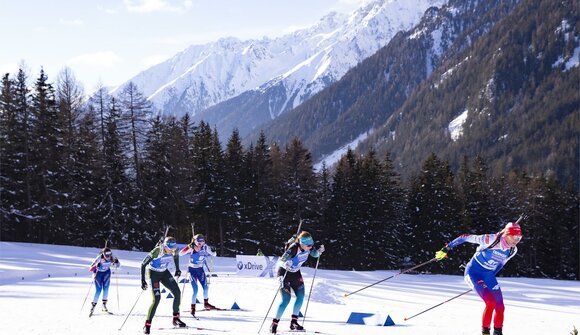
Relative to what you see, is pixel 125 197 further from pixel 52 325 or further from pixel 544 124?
pixel 544 124

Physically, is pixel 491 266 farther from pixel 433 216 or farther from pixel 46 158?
pixel 433 216

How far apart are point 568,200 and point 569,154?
343 feet

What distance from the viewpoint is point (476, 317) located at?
16.6m

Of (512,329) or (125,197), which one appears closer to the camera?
(512,329)

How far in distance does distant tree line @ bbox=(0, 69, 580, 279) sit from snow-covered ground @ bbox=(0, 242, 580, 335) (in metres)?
6.57

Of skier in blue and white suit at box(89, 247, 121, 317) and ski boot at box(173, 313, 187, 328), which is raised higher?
skier in blue and white suit at box(89, 247, 121, 317)

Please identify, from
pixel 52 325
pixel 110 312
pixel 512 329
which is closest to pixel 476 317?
Answer: pixel 512 329

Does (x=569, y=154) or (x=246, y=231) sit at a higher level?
(x=569, y=154)

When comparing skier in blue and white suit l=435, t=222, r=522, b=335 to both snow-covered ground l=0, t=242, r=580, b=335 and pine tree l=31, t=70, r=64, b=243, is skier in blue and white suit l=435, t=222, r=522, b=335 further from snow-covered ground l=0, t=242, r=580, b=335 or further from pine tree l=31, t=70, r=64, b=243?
pine tree l=31, t=70, r=64, b=243

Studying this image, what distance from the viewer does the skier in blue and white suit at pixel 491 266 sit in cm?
995

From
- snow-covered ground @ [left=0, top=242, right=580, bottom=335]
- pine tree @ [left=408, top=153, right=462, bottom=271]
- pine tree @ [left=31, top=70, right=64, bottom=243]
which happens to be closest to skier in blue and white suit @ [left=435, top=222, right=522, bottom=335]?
snow-covered ground @ [left=0, top=242, right=580, bottom=335]

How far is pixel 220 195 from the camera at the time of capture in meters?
51.0

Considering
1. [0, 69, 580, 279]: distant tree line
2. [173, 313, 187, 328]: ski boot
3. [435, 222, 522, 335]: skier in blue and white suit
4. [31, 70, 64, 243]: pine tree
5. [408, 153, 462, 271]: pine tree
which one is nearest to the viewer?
[435, 222, 522, 335]: skier in blue and white suit

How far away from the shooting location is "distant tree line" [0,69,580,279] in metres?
42.9
